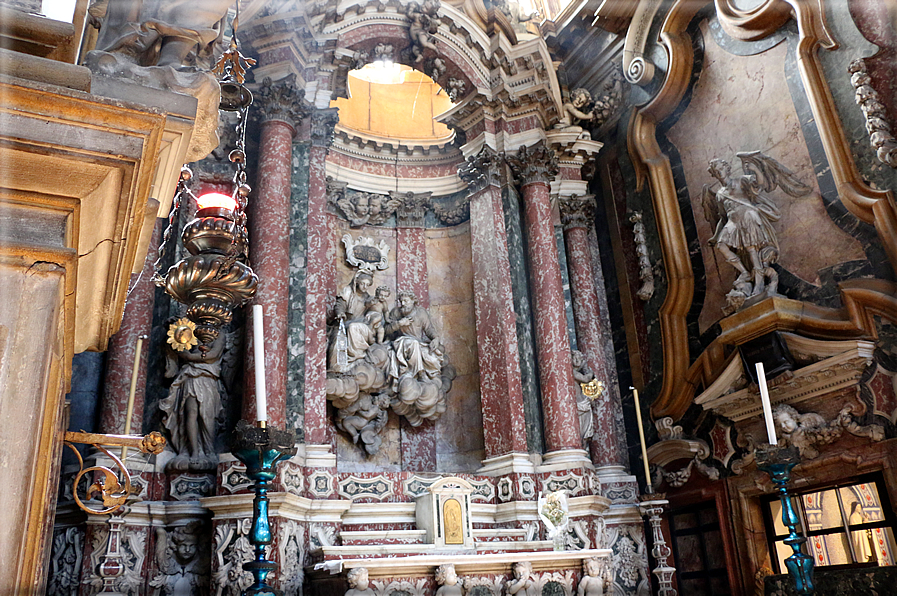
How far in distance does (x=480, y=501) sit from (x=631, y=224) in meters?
4.22

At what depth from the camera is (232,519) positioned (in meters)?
5.96

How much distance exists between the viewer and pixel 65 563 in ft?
18.6

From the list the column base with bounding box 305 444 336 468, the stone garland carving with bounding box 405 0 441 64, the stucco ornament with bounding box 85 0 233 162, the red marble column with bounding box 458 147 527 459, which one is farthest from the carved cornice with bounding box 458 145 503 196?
the stucco ornament with bounding box 85 0 233 162

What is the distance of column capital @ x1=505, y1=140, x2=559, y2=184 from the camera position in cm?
901

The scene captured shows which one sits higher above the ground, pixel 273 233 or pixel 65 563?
pixel 273 233

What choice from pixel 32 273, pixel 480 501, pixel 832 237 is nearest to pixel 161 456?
pixel 480 501

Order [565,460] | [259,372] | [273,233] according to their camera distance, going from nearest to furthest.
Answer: [259,372], [273,233], [565,460]

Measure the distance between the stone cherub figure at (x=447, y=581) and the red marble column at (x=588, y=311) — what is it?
348 centimetres

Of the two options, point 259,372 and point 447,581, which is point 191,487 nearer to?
point 447,581

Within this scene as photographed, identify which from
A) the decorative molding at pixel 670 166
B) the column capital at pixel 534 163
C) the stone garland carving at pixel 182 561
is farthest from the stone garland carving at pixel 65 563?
the column capital at pixel 534 163

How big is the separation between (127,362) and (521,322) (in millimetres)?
4273

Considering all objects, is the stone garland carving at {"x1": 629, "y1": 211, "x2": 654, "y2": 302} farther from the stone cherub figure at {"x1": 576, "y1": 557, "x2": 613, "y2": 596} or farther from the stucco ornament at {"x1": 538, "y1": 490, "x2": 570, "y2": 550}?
the stone cherub figure at {"x1": 576, "y1": 557, "x2": 613, "y2": 596}

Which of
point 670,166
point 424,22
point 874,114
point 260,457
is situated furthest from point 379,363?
point 874,114

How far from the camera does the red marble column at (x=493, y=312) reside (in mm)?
7945
